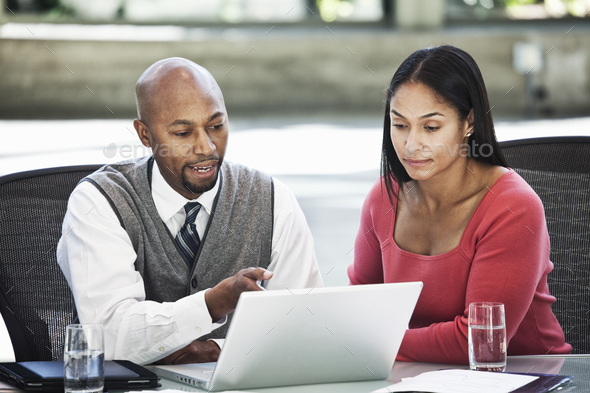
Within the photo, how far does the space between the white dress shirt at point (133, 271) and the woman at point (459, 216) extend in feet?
0.86

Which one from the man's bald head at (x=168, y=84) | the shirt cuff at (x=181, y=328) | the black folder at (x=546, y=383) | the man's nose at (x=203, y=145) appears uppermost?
the man's bald head at (x=168, y=84)

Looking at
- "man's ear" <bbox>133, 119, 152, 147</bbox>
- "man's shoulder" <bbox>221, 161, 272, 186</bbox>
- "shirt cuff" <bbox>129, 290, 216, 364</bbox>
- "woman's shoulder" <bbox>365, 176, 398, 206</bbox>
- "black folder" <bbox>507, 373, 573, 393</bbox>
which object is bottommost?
"black folder" <bbox>507, 373, 573, 393</bbox>

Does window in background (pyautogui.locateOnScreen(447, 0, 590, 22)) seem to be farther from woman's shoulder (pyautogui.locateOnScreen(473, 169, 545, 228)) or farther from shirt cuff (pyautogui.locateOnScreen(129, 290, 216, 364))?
shirt cuff (pyautogui.locateOnScreen(129, 290, 216, 364))

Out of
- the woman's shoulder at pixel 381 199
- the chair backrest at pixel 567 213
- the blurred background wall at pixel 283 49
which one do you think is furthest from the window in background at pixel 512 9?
the woman's shoulder at pixel 381 199

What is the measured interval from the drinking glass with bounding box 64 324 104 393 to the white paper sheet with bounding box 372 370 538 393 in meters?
0.47

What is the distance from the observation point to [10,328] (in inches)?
72.3

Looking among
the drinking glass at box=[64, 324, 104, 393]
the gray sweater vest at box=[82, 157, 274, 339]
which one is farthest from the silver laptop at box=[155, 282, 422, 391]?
the gray sweater vest at box=[82, 157, 274, 339]

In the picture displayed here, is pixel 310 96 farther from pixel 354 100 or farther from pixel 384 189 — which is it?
pixel 384 189

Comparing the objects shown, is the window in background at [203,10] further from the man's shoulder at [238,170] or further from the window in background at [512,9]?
the man's shoulder at [238,170]

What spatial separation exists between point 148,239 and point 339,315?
78cm

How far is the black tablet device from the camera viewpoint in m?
1.27

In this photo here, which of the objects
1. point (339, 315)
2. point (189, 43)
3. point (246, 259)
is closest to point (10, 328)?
point (246, 259)

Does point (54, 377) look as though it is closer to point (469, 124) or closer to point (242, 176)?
point (242, 176)

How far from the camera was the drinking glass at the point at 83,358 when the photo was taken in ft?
3.97
